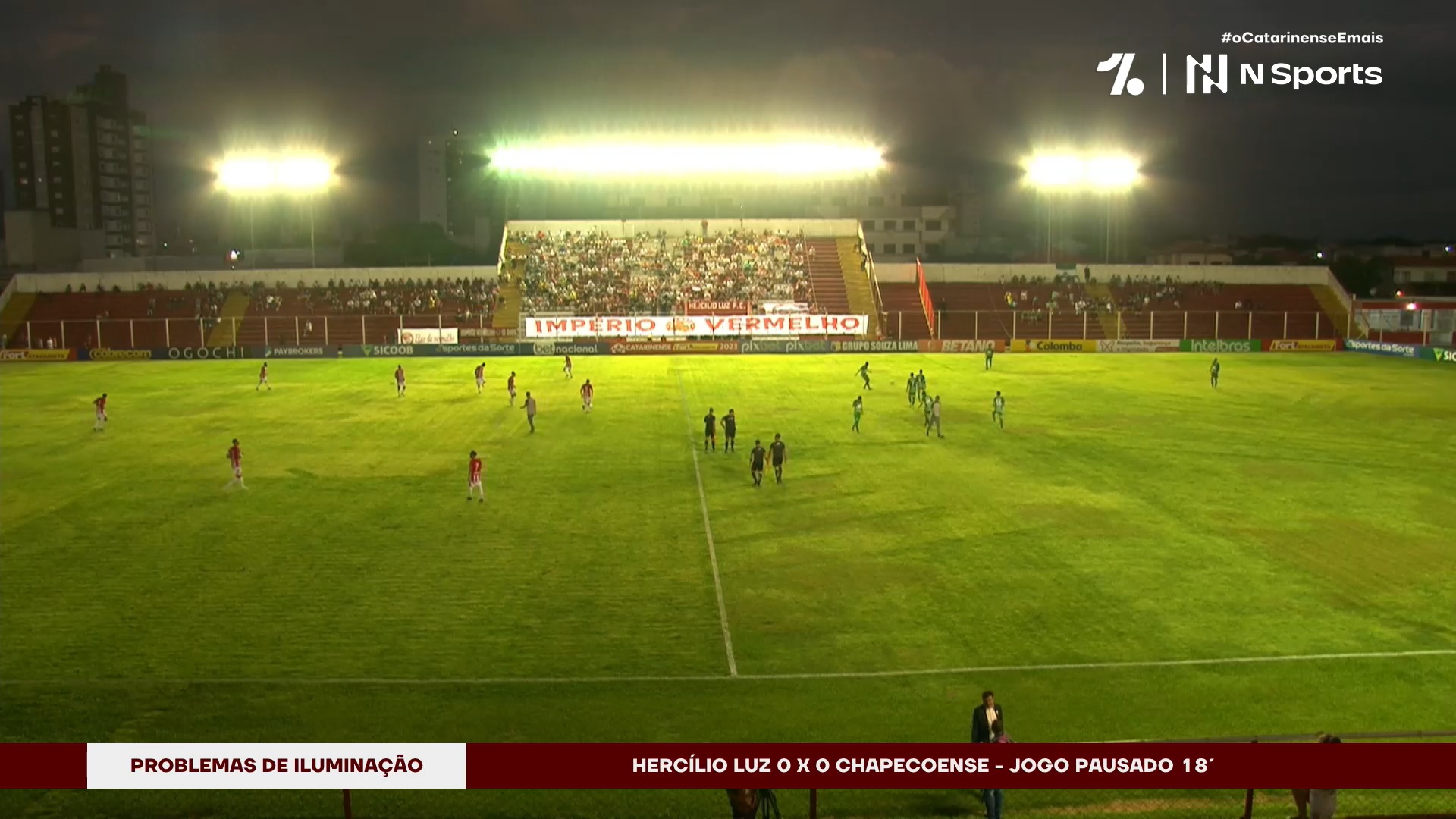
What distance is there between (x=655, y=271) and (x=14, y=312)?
4569cm

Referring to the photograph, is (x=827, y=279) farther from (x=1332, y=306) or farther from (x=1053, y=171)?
(x=1332, y=306)

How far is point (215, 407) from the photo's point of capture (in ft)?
153

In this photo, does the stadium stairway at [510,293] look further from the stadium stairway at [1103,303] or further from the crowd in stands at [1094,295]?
the stadium stairway at [1103,303]

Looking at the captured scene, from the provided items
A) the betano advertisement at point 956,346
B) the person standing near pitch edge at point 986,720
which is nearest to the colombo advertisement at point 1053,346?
the betano advertisement at point 956,346

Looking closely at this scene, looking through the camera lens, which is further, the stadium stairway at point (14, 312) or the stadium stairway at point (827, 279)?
the stadium stairway at point (827, 279)

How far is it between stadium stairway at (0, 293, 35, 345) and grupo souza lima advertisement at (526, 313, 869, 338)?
35.4 metres

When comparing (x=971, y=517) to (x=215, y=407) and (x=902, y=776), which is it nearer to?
(x=902, y=776)

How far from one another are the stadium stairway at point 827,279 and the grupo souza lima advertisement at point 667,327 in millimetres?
4994

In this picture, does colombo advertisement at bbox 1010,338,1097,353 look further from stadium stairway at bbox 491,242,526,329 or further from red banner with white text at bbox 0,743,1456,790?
red banner with white text at bbox 0,743,1456,790

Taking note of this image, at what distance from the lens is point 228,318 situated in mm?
80000

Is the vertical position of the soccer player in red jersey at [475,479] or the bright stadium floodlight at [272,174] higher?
the bright stadium floodlight at [272,174]

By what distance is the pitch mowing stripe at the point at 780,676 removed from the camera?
15.9 meters

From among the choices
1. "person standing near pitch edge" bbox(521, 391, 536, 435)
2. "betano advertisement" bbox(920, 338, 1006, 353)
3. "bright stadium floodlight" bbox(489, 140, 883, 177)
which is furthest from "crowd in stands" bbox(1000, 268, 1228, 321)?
"person standing near pitch edge" bbox(521, 391, 536, 435)

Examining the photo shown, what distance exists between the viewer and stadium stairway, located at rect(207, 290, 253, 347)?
7681 centimetres
